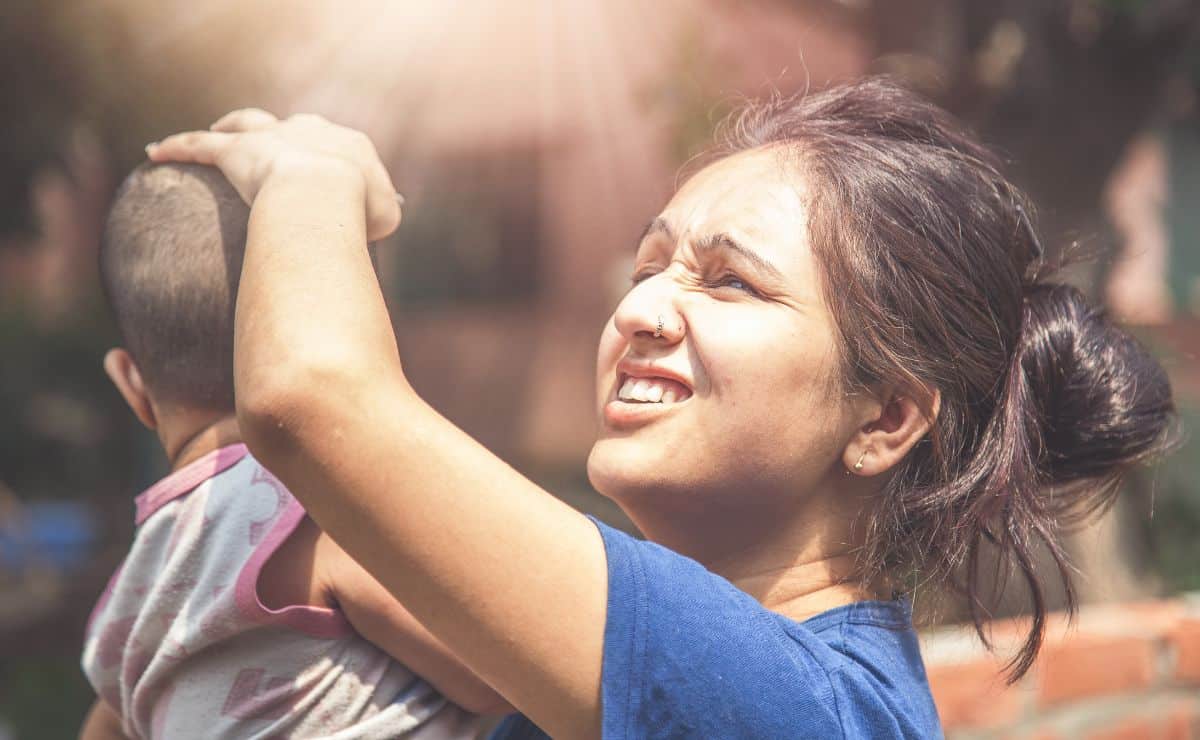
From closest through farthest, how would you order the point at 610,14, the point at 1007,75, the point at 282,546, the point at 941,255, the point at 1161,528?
1. the point at 282,546
2. the point at 941,255
3. the point at 1007,75
4. the point at 1161,528
5. the point at 610,14

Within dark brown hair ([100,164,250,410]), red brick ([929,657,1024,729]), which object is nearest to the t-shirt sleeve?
dark brown hair ([100,164,250,410])

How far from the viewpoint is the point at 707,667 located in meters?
1.13

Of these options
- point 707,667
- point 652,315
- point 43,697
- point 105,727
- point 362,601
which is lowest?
point 43,697

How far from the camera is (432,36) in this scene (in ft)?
21.7

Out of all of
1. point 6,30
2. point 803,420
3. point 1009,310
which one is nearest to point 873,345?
point 803,420

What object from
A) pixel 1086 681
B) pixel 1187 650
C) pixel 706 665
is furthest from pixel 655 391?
pixel 1187 650

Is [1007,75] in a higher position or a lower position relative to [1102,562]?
higher

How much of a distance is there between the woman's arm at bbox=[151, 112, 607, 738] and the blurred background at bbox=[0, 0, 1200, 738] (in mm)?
886

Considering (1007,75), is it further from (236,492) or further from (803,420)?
(236,492)

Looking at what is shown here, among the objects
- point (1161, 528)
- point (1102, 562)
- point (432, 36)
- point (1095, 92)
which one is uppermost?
point (1095, 92)

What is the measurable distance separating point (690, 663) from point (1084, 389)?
803 millimetres

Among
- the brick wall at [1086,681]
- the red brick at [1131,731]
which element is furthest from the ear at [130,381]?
the red brick at [1131,731]

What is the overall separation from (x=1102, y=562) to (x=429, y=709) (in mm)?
3838

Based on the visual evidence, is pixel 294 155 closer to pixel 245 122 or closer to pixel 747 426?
pixel 245 122
